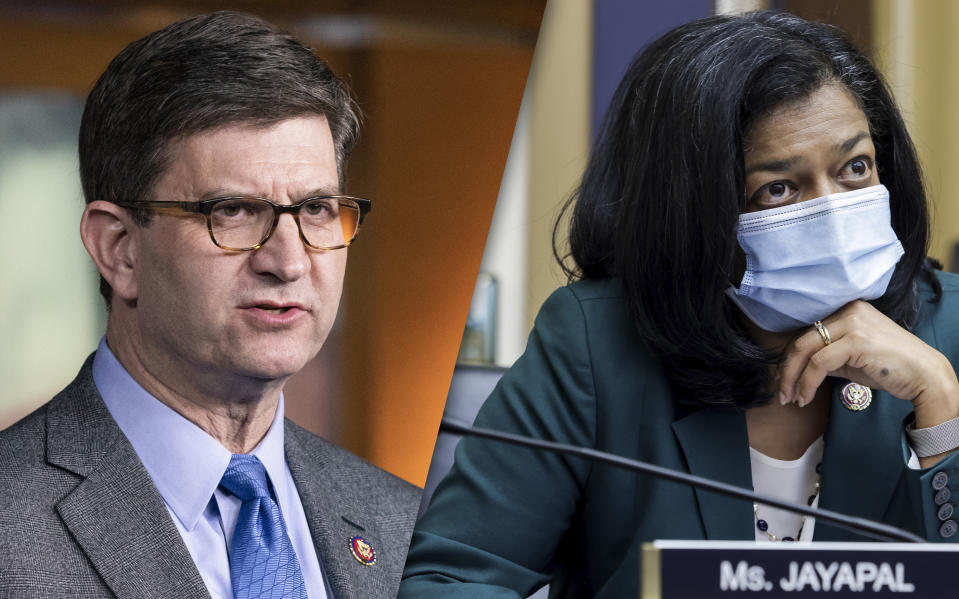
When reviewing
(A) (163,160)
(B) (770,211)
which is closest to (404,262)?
(A) (163,160)

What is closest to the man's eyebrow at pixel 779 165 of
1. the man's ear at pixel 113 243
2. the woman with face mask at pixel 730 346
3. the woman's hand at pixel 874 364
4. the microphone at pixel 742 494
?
the woman with face mask at pixel 730 346

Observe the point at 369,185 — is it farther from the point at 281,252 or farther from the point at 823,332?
the point at 823,332

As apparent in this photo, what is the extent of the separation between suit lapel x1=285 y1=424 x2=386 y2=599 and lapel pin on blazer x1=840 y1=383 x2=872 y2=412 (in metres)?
0.65

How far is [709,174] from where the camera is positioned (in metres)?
1.29

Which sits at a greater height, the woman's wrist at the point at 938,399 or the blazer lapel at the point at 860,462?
the woman's wrist at the point at 938,399

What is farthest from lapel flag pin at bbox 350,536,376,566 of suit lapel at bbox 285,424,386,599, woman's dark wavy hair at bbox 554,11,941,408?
woman's dark wavy hair at bbox 554,11,941,408

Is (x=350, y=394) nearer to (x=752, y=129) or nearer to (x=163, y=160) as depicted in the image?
(x=163, y=160)

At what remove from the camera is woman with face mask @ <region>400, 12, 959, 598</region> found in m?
1.27

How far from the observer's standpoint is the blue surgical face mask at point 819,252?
125cm

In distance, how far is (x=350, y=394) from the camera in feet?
4.05

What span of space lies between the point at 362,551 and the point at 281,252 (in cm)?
38

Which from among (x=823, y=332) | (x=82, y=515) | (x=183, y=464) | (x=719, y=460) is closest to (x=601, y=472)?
(x=719, y=460)

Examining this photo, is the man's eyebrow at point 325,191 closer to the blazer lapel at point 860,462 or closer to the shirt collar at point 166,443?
the shirt collar at point 166,443

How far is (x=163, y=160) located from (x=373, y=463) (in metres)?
0.47
